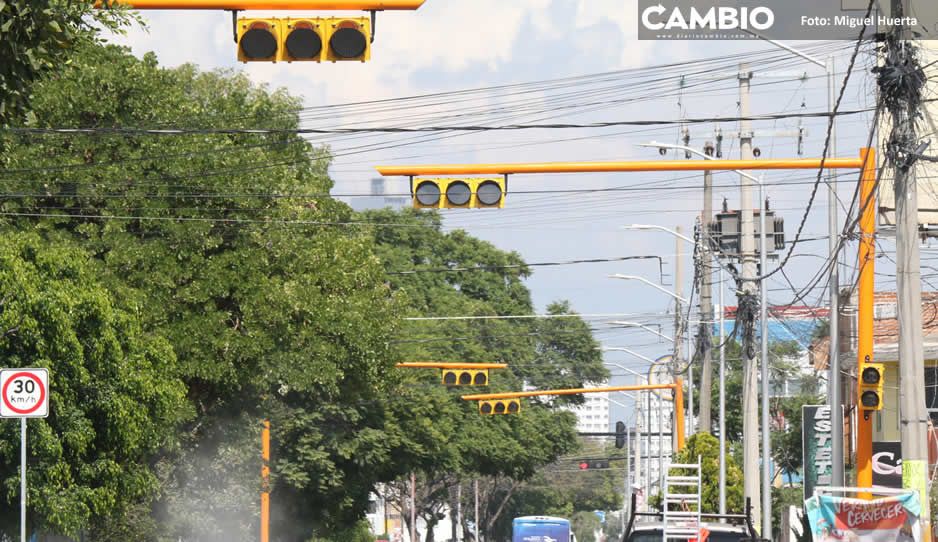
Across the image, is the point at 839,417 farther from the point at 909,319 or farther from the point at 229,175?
the point at 229,175

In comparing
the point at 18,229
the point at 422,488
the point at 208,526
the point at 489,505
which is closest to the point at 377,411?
the point at 208,526

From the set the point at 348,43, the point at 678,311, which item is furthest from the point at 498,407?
the point at 348,43

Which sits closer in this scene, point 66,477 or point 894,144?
point 894,144

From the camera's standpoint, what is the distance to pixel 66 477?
87.4ft

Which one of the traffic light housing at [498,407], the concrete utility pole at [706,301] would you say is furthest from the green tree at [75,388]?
the traffic light housing at [498,407]

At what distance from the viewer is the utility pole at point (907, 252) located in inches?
787

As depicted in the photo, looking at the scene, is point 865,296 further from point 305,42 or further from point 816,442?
point 816,442

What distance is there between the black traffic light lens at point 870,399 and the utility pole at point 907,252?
4.83 metres

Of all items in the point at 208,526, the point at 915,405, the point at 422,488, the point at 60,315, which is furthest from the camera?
the point at 422,488

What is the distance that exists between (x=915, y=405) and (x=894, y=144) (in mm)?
3094

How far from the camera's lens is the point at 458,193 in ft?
64.6

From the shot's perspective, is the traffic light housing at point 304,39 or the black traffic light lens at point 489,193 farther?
the black traffic light lens at point 489,193

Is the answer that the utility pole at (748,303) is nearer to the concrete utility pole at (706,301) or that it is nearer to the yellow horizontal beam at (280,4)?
the concrete utility pole at (706,301)

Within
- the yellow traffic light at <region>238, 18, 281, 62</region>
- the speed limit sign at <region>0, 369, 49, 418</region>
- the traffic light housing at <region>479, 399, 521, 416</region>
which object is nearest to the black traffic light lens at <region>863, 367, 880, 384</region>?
the speed limit sign at <region>0, 369, 49, 418</region>
